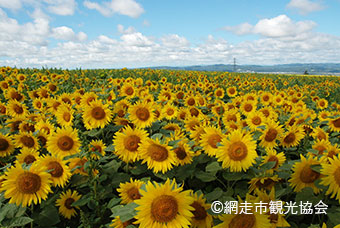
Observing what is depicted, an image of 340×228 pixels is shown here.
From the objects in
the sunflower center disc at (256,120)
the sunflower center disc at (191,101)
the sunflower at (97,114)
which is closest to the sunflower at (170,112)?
the sunflower at (97,114)

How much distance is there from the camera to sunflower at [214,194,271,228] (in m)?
1.95

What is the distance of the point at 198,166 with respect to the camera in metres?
3.30

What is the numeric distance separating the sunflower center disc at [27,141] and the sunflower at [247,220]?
2.86 m

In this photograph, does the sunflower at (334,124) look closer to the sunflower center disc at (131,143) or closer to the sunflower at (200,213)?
the sunflower at (200,213)

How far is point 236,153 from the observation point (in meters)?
2.56

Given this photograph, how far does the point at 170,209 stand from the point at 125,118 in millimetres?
2317

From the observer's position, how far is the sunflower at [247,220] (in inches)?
76.8

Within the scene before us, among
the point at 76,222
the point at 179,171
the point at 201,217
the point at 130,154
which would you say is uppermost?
the point at 130,154

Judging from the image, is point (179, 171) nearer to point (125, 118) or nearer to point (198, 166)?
point (198, 166)

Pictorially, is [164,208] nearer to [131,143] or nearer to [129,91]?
[131,143]

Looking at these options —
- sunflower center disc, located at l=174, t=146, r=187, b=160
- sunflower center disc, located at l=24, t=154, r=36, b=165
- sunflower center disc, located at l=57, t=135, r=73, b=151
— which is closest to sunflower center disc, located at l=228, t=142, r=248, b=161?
sunflower center disc, located at l=174, t=146, r=187, b=160

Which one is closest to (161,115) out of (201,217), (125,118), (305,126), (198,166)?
(125,118)

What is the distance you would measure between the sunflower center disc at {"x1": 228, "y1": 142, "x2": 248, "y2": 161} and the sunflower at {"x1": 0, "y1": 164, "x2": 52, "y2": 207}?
1.89 metres

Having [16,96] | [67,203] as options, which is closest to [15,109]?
[16,96]
